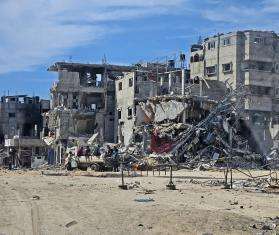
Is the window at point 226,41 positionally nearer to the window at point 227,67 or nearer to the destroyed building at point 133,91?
the window at point 227,67

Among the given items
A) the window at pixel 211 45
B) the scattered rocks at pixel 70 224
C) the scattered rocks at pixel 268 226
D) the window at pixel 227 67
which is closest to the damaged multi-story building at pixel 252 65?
the window at pixel 227 67

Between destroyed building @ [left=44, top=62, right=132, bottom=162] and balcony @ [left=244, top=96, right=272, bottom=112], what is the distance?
18715mm

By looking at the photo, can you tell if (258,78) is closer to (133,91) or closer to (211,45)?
(211,45)

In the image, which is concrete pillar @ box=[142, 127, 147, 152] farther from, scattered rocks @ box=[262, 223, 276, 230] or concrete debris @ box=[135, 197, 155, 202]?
scattered rocks @ box=[262, 223, 276, 230]

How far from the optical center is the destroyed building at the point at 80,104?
7856cm

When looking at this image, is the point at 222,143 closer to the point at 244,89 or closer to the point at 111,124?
the point at 244,89

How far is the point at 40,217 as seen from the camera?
48.6 ft

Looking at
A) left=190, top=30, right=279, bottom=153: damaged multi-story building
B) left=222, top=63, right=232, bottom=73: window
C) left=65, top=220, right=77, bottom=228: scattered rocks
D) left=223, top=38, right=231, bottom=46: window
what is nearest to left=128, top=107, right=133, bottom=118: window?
left=190, top=30, right=279, bottom=153: damaged multi-story building

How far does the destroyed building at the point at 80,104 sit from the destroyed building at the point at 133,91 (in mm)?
2922

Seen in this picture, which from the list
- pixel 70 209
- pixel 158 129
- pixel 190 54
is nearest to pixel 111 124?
pixel 190 54

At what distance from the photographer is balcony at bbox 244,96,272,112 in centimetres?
7106

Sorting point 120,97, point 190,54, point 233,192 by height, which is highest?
point 190,54

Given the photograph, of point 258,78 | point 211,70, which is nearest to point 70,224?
point 258,78

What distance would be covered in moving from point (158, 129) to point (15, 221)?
157 ft
